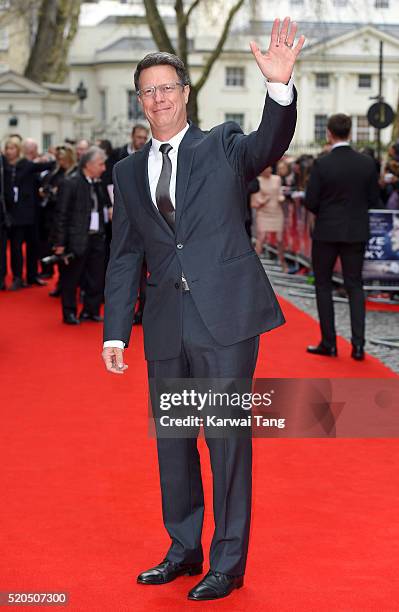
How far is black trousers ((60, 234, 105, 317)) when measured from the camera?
13055 millimetres

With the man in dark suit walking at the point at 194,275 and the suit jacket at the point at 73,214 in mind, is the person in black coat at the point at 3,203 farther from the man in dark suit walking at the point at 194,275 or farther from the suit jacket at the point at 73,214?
the man in dark suit walking at the point at 194,275

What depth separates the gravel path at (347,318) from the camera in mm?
11148

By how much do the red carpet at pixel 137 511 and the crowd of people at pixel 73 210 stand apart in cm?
327

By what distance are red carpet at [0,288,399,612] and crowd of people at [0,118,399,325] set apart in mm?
3265

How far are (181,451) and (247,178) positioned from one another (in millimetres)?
1112

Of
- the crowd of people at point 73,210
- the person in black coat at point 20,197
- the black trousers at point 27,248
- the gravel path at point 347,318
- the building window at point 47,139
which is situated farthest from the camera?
the building window at point 47,139

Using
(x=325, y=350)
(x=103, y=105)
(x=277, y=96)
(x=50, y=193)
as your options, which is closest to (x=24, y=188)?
(x=50, y=193)

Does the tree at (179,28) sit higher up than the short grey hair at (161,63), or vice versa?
the tree at (179,28)

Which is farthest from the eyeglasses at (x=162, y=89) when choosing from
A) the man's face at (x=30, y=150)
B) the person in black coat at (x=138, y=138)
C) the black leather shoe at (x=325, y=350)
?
the man's face at (x=30, y=150)

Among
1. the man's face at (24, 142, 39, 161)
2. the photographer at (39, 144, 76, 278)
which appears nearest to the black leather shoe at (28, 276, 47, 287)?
the photographer at (39, 144, 76, 278)

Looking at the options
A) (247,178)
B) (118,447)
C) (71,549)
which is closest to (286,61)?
(247,178)

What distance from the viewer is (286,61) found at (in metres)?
4.38

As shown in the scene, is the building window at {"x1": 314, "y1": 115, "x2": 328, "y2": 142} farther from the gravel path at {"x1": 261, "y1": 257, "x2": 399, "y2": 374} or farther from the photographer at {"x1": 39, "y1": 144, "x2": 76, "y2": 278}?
the photographer at {"x1": 39, "y1": 144, "x2": 76, "y2": 278}

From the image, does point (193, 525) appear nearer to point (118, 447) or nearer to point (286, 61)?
point (286, 61)
